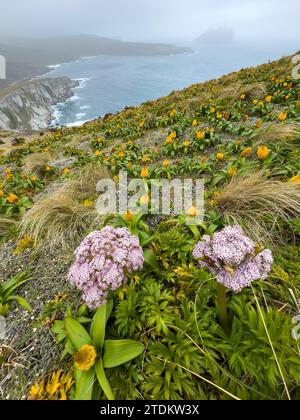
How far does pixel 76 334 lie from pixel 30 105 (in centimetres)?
8486

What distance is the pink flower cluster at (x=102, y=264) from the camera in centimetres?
150

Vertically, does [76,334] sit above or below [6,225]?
above

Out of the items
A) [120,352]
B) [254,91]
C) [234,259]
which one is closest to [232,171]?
[234,259]

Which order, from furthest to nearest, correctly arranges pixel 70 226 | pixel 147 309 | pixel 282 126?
1. pixel 282 126
2. pixel 70 226
3. pixel 147 309

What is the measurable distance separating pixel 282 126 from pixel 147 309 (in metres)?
3.69

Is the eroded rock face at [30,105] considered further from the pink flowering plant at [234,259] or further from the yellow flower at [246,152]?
the pink flowering plant at [234,259]

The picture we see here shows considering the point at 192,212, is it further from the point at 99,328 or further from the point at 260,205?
the point at 99,328

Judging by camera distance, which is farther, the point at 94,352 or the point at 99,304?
the point at 99,304

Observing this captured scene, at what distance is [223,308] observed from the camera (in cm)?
144

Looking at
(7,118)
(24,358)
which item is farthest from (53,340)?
(7,118)

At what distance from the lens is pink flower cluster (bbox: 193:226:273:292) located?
3.77 feet

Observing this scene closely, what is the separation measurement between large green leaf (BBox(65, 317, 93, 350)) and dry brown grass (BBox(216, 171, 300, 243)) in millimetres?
1643
